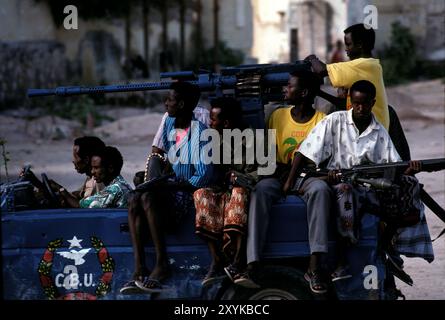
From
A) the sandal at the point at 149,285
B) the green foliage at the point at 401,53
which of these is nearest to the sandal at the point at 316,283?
the sandal at the point at 149,285

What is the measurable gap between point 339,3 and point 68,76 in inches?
378

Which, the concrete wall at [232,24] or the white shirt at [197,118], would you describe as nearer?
the white shirt at [197,118]

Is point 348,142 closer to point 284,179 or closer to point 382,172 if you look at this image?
point 382,172

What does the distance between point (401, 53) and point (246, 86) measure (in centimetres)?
2388

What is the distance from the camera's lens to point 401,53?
29.2 m

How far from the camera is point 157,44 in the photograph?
26.6 m

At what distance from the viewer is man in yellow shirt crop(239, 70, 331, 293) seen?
5.34m

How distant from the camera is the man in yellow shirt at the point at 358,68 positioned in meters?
6.11

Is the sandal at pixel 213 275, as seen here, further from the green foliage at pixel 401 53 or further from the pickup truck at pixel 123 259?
the green foliage at pixel 401 53

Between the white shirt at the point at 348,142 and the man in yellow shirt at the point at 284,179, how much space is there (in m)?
0.20

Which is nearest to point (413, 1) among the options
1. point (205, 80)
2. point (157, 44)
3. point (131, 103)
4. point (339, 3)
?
point (339, 3)

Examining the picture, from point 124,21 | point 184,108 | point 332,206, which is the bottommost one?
point 332,206

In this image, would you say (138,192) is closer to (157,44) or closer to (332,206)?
(332,206)

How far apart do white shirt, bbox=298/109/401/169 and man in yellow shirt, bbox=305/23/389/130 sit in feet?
1.38
